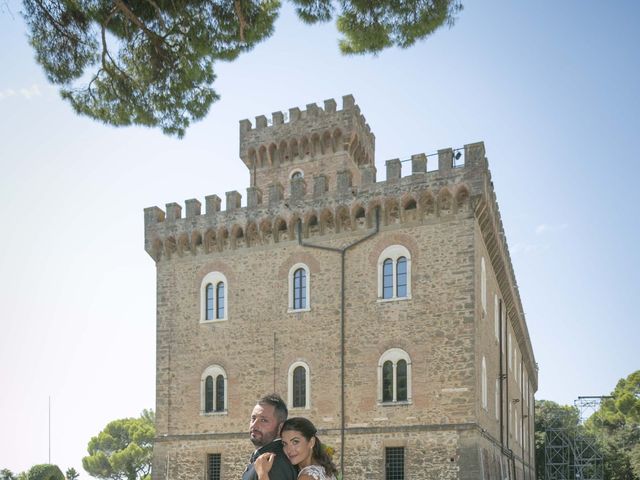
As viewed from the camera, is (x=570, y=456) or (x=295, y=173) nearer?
(x=295, y=173)

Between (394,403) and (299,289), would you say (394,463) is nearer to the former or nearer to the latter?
(394,403)

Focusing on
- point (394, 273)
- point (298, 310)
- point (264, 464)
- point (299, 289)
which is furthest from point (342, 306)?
point (264, 464)

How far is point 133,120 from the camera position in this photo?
13750mm

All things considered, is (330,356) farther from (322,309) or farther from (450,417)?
(450,417)

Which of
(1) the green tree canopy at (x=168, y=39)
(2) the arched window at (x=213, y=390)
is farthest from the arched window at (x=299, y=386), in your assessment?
(1) the green tree canopy at (x=168, y=39)

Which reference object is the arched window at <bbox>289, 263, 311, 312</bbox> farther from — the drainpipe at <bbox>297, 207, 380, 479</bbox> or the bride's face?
the bride's face

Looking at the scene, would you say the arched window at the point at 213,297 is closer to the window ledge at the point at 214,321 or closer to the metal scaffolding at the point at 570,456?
the window ledge at the point at 214,321

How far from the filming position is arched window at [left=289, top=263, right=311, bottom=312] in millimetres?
25938

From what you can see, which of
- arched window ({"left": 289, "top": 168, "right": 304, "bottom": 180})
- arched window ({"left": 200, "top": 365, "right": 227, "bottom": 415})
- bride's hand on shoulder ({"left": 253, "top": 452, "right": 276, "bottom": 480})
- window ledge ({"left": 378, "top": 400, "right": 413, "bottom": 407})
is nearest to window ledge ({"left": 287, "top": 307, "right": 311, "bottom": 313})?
arched window ({"left": 200, "top": 365, "right": 227, "bottom": 415})

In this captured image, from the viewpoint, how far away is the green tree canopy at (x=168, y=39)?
1279 centimetres

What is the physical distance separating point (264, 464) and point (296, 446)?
326mm

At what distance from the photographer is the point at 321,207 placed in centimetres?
2597

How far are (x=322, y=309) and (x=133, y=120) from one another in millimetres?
13054

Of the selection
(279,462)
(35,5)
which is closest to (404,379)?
(35,5)
